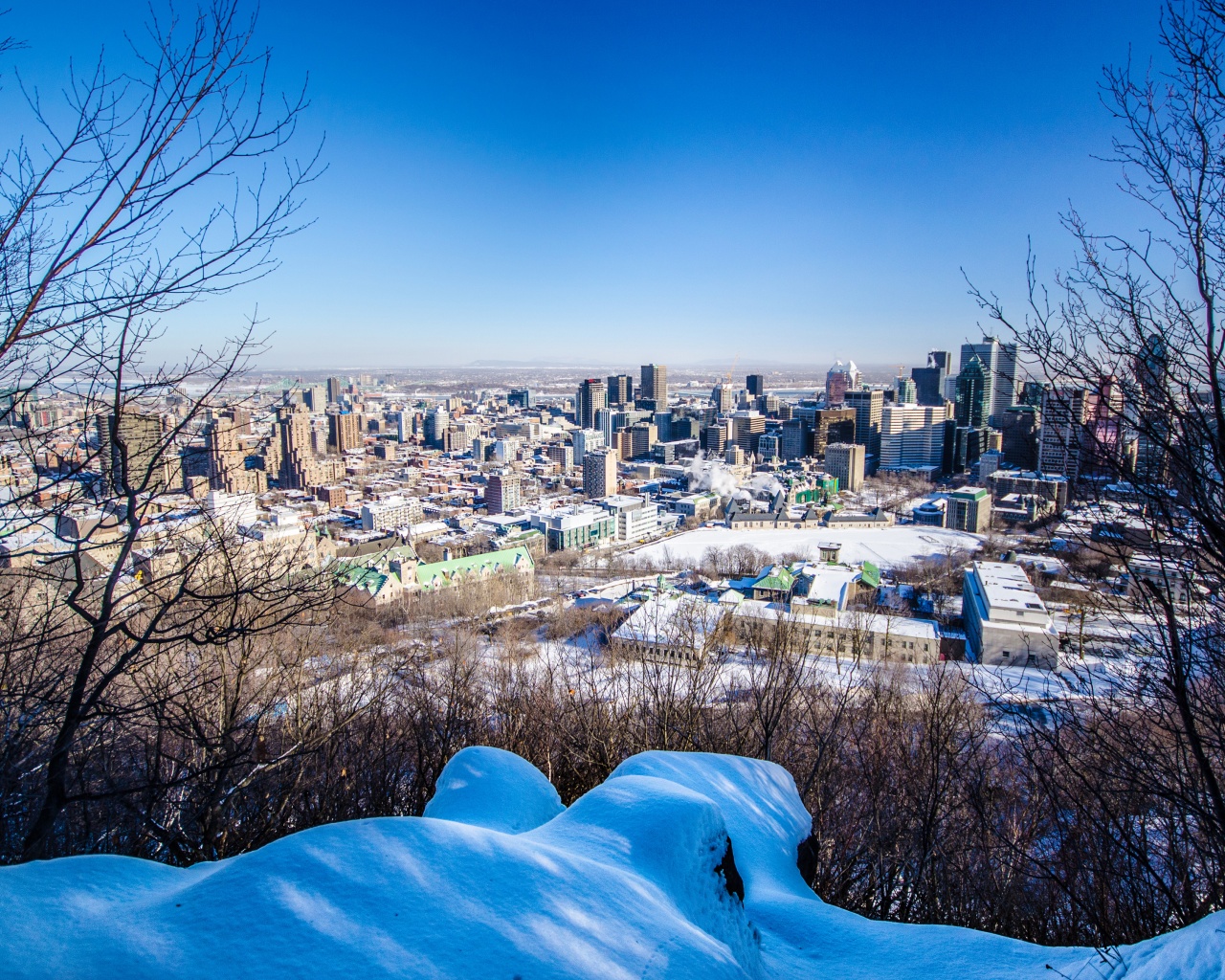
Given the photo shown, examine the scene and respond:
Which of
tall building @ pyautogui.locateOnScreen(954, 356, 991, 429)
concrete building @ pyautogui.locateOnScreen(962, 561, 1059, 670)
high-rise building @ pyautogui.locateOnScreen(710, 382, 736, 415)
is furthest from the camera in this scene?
high-rise building @ pyautogui.locateOnScreen(710, 382, 736, 415)

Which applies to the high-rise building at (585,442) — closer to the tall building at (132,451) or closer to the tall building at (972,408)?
the tall building at (972,408)

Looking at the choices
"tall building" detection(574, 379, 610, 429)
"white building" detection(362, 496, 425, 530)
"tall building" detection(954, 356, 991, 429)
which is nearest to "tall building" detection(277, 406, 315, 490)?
"white building" detection(362, 496, 425, 530)

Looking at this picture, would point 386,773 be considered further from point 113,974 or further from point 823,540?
point 823,540

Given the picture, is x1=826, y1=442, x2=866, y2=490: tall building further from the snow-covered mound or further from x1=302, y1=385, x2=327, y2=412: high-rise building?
x1=302, y1=385, x2=327, y2=412: high-rise building

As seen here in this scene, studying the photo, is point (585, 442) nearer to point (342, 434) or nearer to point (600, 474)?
point (600, 474)

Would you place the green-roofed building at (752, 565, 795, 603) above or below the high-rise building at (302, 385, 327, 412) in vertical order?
below

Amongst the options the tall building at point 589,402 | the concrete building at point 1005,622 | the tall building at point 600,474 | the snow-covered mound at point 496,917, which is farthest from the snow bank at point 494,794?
the tall building at point 589,402
